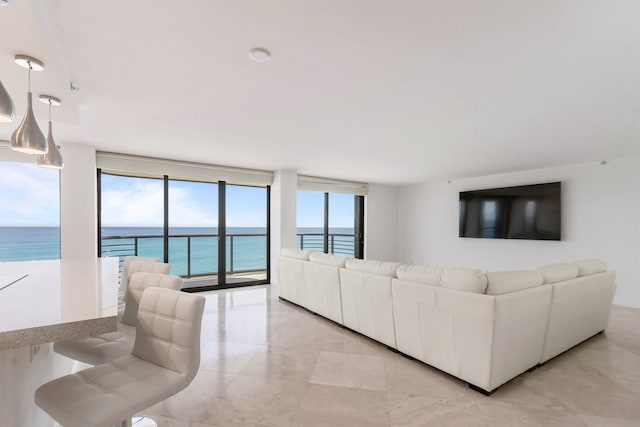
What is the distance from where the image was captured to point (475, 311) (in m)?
1.94

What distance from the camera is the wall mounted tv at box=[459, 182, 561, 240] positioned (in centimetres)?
466

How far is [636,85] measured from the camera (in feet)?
6.59

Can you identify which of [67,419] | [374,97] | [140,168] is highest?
[374,97]

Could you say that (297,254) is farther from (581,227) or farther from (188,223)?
(581,227)

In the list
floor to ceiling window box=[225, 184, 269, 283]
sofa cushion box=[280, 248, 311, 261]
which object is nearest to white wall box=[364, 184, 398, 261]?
floor to ceiling window box=[225, 184, 269, 283]

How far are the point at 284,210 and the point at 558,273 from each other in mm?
3925

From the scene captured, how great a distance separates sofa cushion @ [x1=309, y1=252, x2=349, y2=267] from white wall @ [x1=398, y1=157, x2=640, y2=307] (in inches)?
154

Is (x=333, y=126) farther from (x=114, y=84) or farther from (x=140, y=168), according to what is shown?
(x=140, y=168)

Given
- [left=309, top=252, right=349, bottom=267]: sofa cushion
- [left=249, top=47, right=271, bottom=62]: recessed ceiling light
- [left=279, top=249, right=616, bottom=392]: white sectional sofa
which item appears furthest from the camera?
[left=309, top=252, right=349, bottom=267]: sofa cushion

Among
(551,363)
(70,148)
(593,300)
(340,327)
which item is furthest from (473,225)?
(70,148)

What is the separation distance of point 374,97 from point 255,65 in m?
0.96

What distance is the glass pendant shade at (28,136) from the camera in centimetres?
151

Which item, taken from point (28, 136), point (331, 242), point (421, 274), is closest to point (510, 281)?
point (421, 274)

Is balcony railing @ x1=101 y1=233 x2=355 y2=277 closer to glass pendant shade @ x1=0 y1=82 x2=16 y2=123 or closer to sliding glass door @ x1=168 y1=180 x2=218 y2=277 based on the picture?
sliding glass door @ x1=168 y1=180 x2=218 y2=277
